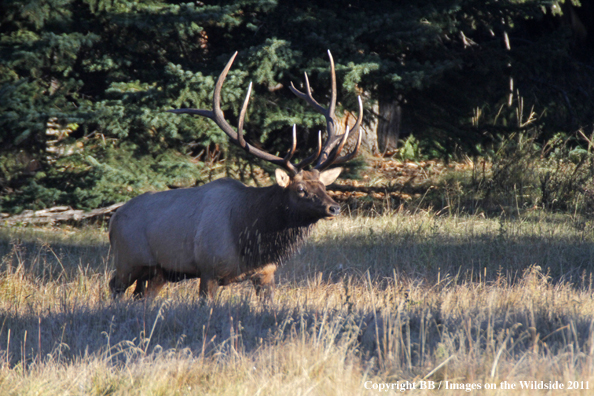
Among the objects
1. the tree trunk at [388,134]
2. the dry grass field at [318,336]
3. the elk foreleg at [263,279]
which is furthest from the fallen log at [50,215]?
the tree trunk at [388,134]

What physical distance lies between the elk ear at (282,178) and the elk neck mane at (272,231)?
84 mm

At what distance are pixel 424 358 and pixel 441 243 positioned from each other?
447 cm

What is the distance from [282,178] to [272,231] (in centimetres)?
56

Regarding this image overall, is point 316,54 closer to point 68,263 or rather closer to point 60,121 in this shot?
point 60,121

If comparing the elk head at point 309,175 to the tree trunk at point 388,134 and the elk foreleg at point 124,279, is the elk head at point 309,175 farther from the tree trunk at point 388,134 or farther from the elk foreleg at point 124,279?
the tree trunk at point 388,134

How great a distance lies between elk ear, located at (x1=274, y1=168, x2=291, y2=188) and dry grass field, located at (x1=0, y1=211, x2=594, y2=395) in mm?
1135

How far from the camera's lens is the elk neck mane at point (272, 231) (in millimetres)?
5676

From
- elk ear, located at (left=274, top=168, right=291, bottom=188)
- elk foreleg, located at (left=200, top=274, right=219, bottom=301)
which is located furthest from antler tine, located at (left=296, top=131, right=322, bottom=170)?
elk foreleg, located at (left=200, top=274, right=219, bottom=301)

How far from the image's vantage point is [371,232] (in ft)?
26.8

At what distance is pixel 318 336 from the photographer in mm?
3783

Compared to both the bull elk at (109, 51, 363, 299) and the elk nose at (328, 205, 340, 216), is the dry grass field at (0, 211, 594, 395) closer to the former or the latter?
the bull elk at (109, 51, 363, 299)

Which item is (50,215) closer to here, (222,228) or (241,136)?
(241,136)

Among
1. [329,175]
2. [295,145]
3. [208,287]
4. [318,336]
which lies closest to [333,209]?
[295,145]

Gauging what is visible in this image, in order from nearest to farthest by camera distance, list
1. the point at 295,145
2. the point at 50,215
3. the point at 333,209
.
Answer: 1. the point at 333,209
2. the point at 295,145
3. the point at 50,215
